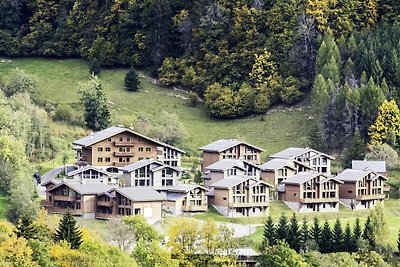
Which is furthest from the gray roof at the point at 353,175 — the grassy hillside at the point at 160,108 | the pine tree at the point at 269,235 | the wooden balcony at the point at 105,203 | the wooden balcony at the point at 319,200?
the wooden balcony at the point at 105,203

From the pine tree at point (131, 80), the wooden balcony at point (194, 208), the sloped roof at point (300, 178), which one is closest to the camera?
the wooden balcony at point (194, 208)

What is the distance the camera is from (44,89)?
126625mm

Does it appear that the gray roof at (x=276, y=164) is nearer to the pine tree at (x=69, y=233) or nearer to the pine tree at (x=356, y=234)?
the pine tree at (x=356, y=234)

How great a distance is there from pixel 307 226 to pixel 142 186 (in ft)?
42.8

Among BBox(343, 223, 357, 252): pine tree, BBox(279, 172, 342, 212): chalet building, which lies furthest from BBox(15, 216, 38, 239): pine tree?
BBox(279, 172, 342, 212): chalet building

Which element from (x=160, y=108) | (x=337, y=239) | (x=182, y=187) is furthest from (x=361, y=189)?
(x=160, y=108)

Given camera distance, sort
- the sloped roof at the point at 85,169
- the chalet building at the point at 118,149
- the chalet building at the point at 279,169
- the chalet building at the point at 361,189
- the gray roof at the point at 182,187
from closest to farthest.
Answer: the gray roof at the point at 182,187, the sloped roof at the point at 85,169, the chalet building at the point at 361,189, the chalet building at the point at 118,149, the chalet building at the point at 279,169

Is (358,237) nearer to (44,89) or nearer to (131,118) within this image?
(131,118)

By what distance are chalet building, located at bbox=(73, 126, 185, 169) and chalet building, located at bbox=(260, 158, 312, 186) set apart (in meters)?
6.09

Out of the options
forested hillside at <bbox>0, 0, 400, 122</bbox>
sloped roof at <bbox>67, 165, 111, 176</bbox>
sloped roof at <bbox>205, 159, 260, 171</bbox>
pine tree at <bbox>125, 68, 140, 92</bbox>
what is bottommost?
sloped roof at <bbox>67, 165, 111, 176</bbox>

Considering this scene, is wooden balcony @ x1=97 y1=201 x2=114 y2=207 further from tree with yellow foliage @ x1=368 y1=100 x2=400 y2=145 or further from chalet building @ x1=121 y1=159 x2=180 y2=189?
tree with yellow foliage @ x1=368 y1=100 x2=400 y2=145

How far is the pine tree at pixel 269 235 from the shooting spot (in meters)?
89.5

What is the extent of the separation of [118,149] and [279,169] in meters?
11.2

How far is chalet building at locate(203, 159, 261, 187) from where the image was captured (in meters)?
104
